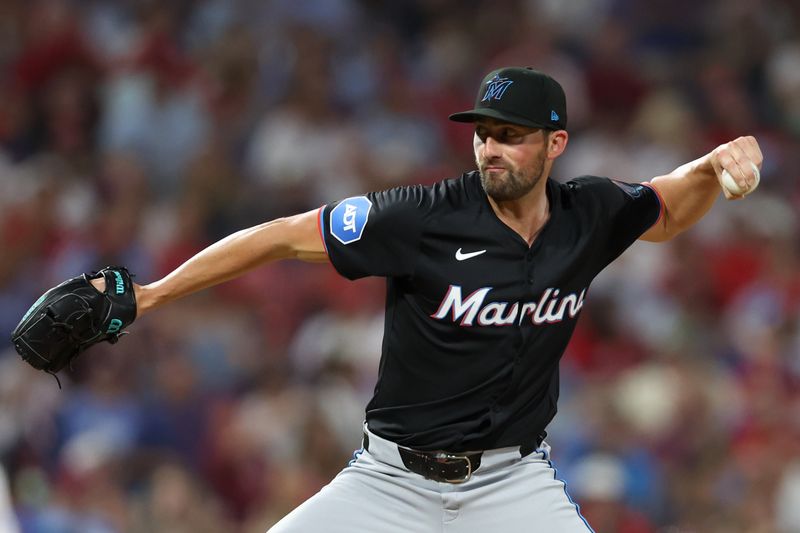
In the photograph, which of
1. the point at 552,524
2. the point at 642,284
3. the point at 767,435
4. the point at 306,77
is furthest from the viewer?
the point at 306,77

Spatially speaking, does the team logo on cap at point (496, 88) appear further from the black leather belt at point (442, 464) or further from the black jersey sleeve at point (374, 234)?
the black leather belt at point (442, 464)

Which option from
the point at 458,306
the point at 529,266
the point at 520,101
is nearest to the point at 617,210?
the point at 529,266

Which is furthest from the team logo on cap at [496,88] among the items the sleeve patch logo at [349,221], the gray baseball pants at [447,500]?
the gray baseball pants at [447,500]

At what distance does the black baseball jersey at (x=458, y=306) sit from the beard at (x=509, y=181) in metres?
0.11

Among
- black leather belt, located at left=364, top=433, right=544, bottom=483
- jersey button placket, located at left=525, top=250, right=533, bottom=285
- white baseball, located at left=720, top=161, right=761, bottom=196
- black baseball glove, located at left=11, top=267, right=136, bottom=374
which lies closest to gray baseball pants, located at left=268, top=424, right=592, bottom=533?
black leather belt, located at left=364, top=433, right=544, bottom=483

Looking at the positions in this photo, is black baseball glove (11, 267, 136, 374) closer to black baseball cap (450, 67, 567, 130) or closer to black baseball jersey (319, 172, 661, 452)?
black baseball jersey (319, 172, 661, 452)

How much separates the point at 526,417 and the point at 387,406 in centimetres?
45

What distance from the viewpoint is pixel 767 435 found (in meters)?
6.96

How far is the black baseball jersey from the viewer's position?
13.3 feet

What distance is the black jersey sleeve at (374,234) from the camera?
13.2ft

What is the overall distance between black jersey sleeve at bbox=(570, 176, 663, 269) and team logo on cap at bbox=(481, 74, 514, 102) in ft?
1.67

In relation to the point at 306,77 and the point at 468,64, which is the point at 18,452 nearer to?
the point at 306,77

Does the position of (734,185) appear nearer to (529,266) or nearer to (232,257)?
(529,266)

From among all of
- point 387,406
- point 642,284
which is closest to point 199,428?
point 642,284
